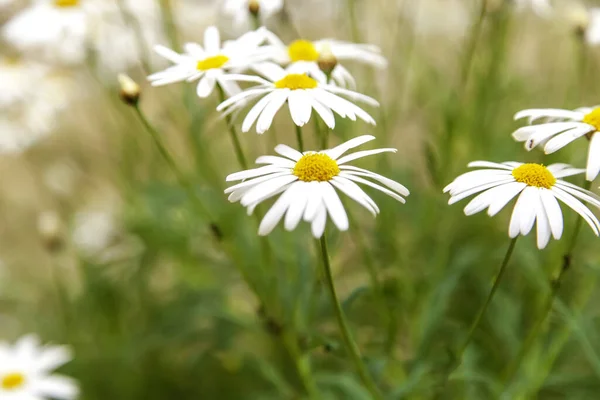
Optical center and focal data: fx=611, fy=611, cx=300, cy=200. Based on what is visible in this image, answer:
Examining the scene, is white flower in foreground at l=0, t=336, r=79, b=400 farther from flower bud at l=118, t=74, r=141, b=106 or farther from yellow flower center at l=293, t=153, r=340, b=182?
yellow flower center at l=293, t=153, r=340, b=182

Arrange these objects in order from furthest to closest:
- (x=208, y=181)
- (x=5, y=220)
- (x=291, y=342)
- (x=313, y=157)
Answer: (x=5, y=220) → (x=208, y=181) → (x=291, y=342) → (x=313, y=157)

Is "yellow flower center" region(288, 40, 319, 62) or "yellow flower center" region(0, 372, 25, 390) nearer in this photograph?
"yellow flower center" region(288, 40, 319, 62)

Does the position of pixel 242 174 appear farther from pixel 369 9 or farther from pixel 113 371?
pixel 369 9

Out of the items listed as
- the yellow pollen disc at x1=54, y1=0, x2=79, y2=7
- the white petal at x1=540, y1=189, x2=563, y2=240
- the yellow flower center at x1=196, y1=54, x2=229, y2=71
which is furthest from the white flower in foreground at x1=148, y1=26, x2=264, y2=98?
the yellow pollen disc at x1=54, y1=0, x2=79, y2=7

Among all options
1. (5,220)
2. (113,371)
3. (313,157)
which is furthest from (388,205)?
(5,220)

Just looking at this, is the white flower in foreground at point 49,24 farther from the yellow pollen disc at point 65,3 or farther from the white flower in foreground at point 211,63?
the white flower in foreground at point 211,63

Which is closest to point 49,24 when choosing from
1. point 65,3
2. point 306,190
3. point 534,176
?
point 65,3

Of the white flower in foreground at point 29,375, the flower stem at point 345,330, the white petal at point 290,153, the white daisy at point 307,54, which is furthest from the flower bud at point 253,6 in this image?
the white flower in foreground at point 29,375
